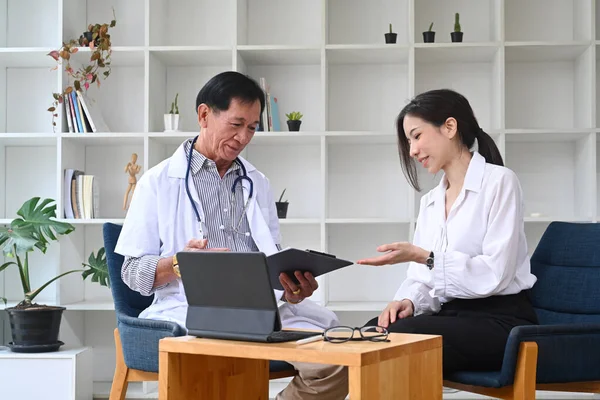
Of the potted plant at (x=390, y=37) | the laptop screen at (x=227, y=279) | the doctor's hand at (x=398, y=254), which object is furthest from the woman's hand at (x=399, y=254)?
the potted plant at (x=390, y=37)

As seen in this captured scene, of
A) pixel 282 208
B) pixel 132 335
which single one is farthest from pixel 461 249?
pixel 282 208

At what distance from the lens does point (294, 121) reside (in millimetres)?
4203

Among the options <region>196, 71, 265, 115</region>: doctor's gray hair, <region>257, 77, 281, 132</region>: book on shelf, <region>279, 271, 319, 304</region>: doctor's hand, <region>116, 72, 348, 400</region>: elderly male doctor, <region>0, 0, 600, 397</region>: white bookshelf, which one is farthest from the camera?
<region>0, 0, 600, 397</region>: white bookshelf

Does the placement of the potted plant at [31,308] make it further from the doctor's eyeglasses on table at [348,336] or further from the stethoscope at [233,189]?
the doctor's eyeglasses on table at [348,336]

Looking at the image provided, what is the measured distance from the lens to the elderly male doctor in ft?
8.38

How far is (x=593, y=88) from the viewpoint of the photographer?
13.3 feet

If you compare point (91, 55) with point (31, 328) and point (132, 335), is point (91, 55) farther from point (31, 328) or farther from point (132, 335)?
point (132, 335)

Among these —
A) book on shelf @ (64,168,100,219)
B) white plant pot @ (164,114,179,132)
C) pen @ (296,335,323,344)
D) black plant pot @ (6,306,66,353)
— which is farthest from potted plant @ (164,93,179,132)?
pen @ (296,335,323,344)

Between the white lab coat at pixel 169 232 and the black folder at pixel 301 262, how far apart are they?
502mm

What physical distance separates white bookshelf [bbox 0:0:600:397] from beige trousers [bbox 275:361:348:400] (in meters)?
1.92

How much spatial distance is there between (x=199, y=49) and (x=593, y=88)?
6.67 feet

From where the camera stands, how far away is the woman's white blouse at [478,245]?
7.92ft

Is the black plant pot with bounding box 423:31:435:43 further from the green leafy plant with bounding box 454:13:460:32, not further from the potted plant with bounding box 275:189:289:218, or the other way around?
the potted plant with bounding box 275:189:289:218

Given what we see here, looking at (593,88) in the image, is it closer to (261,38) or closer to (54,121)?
(261,38)
